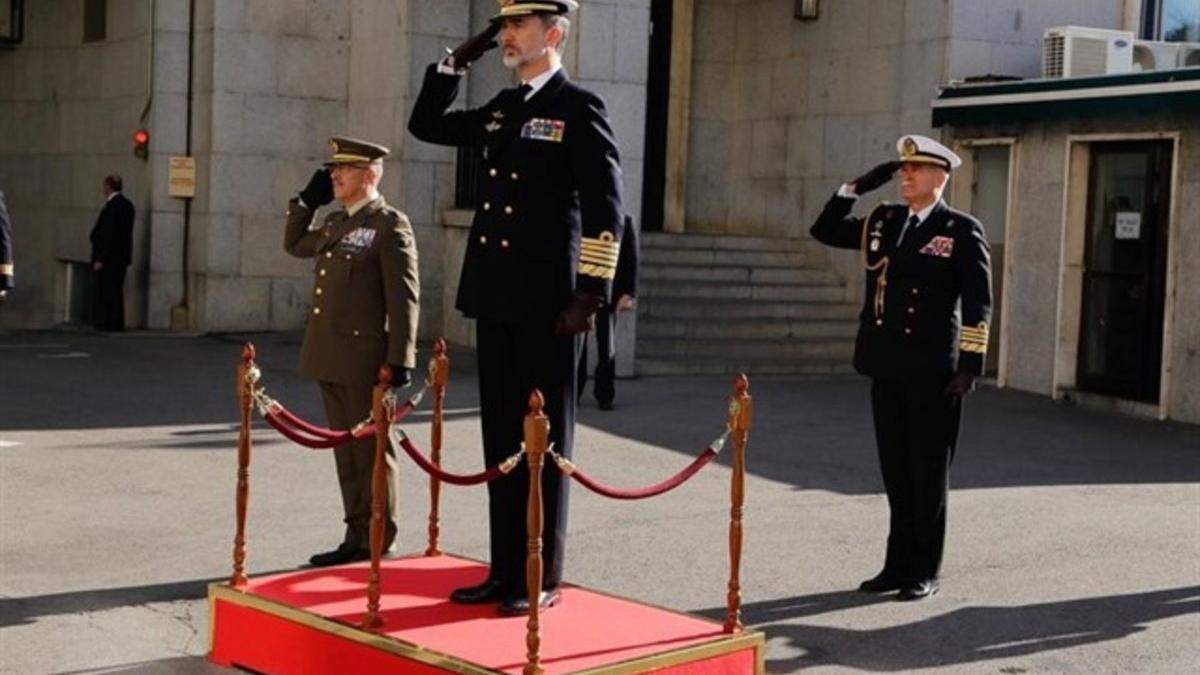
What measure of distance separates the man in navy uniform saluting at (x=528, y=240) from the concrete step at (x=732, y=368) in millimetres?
11199

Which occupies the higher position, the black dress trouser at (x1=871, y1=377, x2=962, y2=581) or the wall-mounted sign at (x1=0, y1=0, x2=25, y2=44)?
the wall-mounted sign at (x1=0, y1=0, x2=25, y2=44)

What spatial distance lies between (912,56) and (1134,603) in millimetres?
11167

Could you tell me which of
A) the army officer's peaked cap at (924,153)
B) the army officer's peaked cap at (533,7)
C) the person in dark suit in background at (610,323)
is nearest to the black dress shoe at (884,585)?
the army officer's peaked cap at (924,153)

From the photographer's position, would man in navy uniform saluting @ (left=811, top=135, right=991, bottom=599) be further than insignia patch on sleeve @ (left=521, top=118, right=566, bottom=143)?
Yes

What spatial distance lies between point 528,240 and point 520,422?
695mm

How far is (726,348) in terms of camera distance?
64.4ft

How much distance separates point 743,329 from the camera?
65.6ft

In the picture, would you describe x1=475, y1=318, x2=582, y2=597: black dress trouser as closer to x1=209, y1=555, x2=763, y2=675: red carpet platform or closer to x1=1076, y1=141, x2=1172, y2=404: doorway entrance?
x1=209, y1=555, x2=763, y2=675: red carpet platform

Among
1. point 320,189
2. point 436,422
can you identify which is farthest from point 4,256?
point 436,422

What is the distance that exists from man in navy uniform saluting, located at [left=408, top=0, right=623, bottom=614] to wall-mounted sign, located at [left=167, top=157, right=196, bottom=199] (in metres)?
14.3

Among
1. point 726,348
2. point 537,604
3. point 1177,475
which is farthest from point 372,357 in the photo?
point 726,348

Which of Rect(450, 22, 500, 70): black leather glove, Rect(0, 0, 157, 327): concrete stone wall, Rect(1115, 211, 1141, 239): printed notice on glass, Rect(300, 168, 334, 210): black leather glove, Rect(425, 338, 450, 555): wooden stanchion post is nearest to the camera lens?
Rect(450, 22, 500, 70): black leather glove

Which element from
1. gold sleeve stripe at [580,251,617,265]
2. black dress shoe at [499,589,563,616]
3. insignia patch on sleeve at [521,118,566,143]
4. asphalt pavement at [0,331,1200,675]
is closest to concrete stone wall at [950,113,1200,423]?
asphalt pavement at [0,331,1200,675]

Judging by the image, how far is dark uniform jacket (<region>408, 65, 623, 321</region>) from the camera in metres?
7.30
